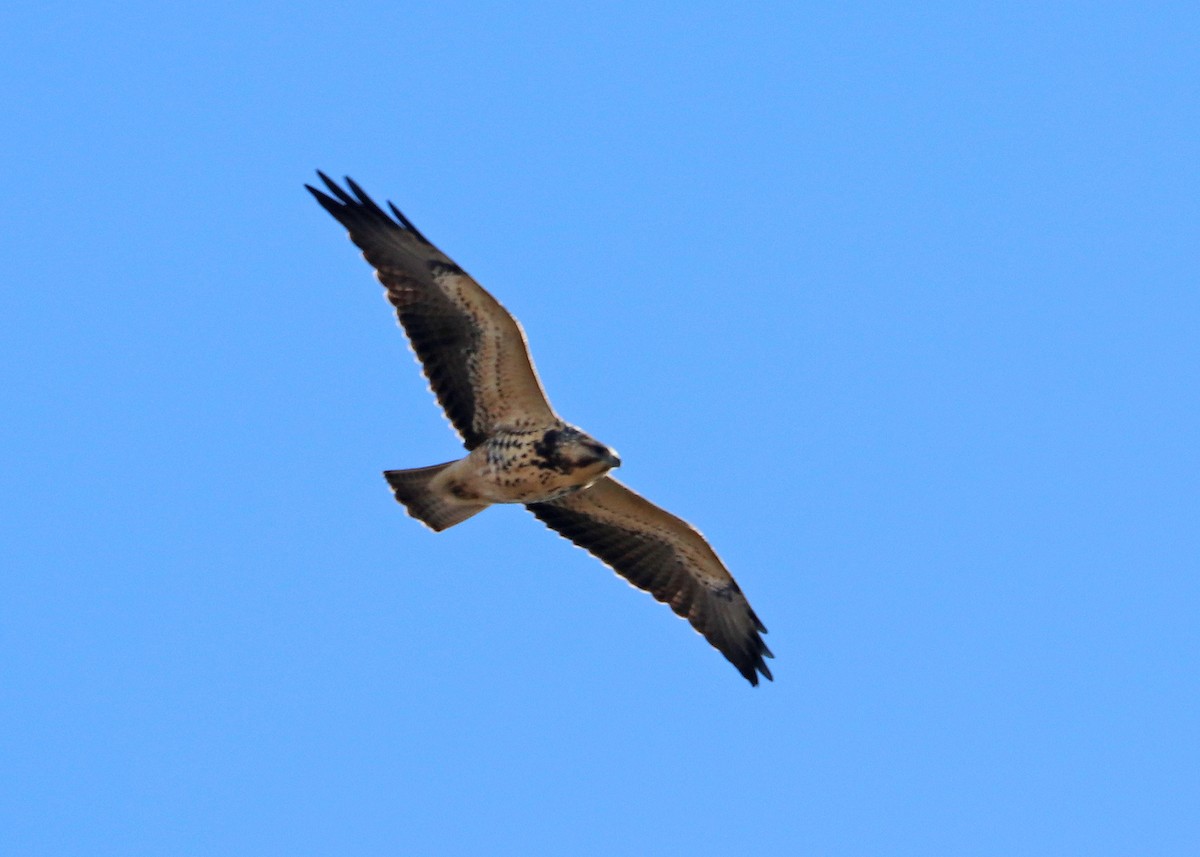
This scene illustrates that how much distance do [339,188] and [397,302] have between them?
95cm

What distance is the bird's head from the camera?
12.9 metres

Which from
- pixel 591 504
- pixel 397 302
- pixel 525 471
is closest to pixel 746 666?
pixel 591 504

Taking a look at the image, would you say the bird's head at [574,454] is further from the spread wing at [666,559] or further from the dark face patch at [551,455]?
the spread wing at [666,559]

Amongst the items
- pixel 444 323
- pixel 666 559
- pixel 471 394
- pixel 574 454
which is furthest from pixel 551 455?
pixel 666 559

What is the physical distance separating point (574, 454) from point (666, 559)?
6.94 feet

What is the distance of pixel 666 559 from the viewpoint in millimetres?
14719

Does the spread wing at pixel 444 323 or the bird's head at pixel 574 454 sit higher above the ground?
the spread wing at pixel 444 323

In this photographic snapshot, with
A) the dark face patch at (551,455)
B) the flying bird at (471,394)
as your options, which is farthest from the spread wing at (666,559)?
the dark face patch at (551,455)

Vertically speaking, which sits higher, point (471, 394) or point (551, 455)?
point (471, 394)

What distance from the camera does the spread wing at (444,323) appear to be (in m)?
13.2

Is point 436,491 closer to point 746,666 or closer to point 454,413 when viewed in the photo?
point 454,413

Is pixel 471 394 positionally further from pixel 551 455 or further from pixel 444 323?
pixel 551 455

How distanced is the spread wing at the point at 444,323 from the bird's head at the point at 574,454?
0.32 m

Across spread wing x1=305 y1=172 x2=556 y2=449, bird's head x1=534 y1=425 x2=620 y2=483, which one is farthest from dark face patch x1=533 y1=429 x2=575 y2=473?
spread wing x1=305 y1=172 x2=556 y2=449
